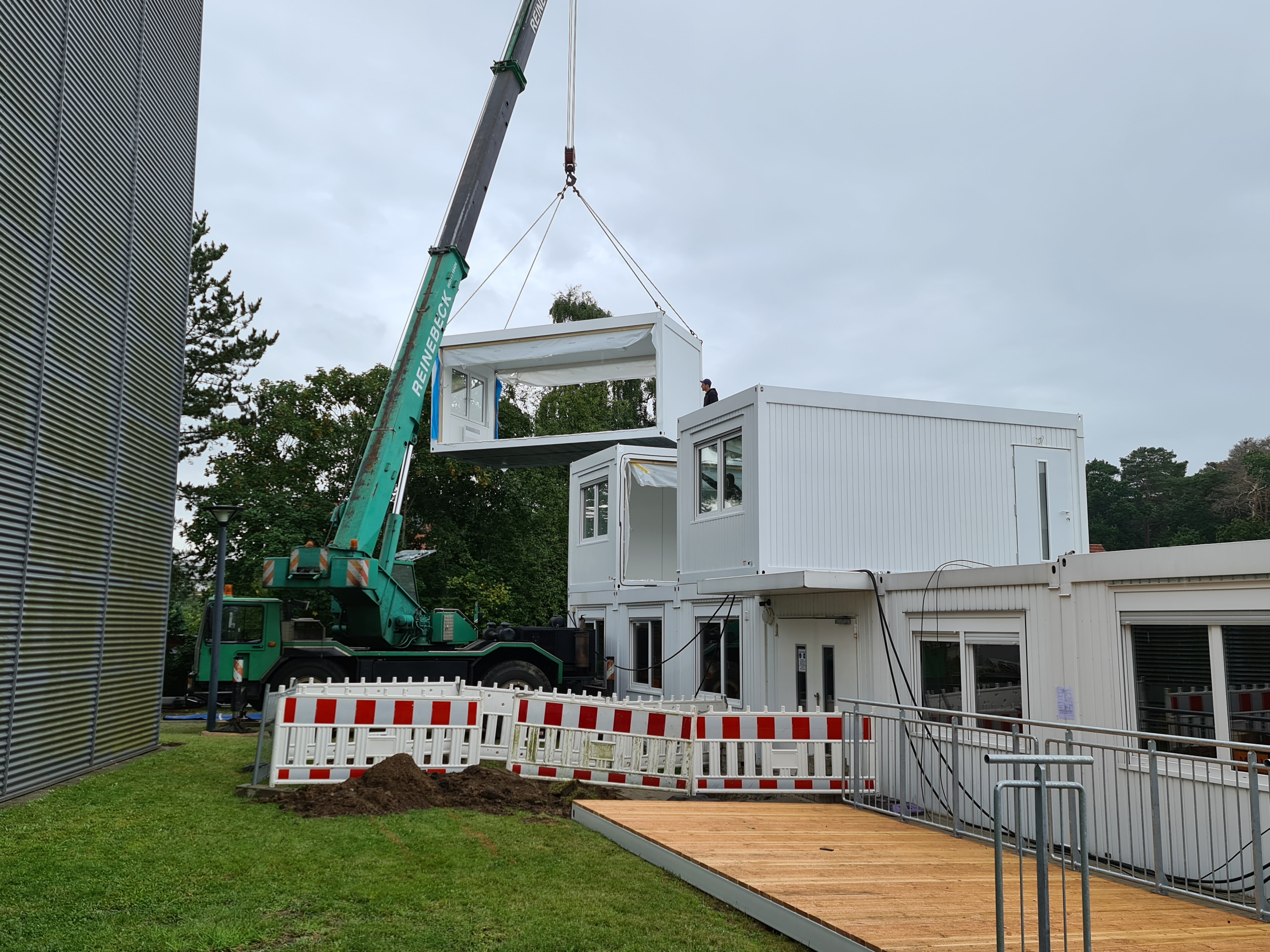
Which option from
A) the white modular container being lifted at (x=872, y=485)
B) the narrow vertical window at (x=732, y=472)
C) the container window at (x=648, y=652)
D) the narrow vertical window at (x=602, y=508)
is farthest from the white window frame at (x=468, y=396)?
the narrow vertical window at (x=732, y=472)

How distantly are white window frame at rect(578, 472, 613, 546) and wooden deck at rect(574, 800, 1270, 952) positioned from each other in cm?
1026

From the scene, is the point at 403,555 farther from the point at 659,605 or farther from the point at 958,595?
the point at 958,595

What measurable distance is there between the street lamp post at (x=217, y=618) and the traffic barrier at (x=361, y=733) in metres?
6.10

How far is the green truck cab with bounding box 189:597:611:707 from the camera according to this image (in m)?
16.5

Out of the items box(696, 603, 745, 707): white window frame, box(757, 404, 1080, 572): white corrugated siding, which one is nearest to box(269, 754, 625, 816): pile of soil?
box(696, 603, 745, 707): white window frame

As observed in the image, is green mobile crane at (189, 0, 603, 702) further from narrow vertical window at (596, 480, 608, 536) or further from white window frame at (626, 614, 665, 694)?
narrow vertical window at (596, 480, 608, 536)

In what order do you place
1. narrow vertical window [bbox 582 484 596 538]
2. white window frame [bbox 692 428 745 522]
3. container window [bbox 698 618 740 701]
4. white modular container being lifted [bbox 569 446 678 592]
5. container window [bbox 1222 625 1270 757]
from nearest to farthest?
container window [bbox 1222 625 1270 757], white window frame [bbox 692 428 745 522], container window [bbox 698 618 740 701], white modular container being lifted [bbox 569 446 678 592], narrow vertical window [bbox 582 484 596 538]

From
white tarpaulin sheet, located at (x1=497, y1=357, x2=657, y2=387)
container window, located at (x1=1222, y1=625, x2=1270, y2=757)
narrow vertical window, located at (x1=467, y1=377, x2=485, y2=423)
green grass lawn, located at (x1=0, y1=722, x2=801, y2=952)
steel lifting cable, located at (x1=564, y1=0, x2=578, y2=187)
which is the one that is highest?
steel lifting cable, located at (x1=564, y1=0, x2=578, y2=187)

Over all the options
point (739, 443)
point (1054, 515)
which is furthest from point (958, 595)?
point (1054, 515)

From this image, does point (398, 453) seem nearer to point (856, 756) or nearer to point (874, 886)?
point (856, 756)

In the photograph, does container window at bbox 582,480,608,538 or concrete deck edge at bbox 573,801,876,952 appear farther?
container window at bbox 582,480,608,538

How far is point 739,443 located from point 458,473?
21573 mm

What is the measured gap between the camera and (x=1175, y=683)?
25.1 feet

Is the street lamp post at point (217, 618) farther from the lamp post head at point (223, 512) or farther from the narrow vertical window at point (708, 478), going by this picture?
the narrow vertical window at point (708, 478)
